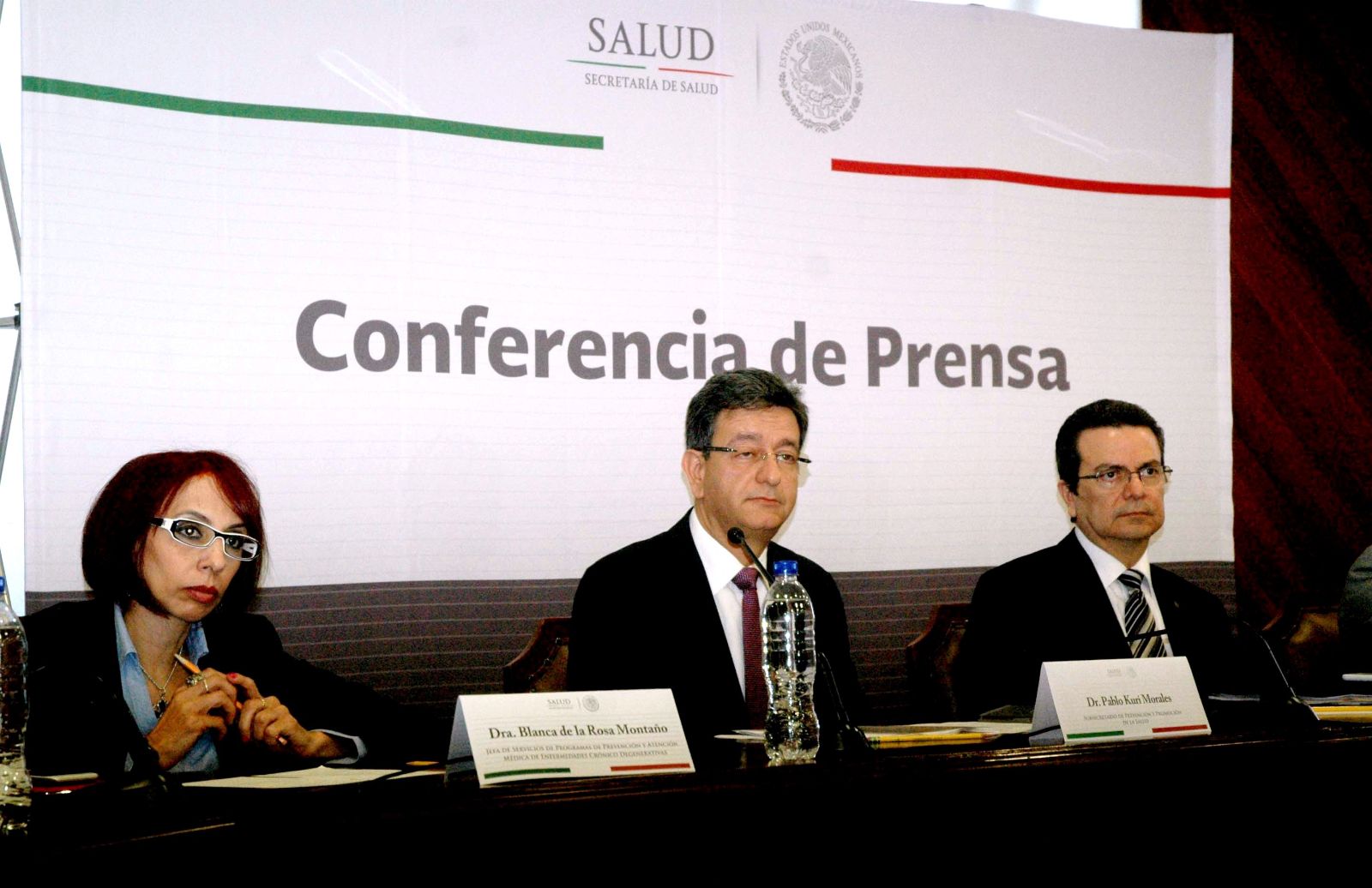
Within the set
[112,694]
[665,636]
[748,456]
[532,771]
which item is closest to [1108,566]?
[748,456]

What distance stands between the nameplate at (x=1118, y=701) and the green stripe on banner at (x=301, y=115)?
6.26 feet

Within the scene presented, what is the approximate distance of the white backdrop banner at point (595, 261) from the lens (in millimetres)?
2932

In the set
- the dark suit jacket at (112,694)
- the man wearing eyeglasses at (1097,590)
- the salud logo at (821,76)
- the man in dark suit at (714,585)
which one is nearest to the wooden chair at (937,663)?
the man wearing eyeglasses at (1097,590)

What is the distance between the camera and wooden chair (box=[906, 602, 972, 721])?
3.24 meters

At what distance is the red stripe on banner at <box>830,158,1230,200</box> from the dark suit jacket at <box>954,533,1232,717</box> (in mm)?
1225

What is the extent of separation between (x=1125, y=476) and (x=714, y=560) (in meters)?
0.93

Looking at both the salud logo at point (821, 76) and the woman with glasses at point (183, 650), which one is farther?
the salud logo at point (821, 76)

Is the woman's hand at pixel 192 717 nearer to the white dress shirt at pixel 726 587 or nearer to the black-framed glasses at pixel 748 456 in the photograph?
the white dress shirt at pixel 726 587

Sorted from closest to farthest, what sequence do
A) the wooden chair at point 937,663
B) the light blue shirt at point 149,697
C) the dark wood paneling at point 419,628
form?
the light blue shirt at point 149,697, the dark wood paneling at point 419,628, the wooden chair at point 937,663

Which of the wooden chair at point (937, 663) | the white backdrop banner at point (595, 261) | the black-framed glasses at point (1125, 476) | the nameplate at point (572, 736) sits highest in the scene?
the white backdrop banner at point (595, 261)

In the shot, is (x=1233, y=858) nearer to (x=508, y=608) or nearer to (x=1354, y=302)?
(x=508, y=608)

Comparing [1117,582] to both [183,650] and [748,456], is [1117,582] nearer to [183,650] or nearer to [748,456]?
[748,456]

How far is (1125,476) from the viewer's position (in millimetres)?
2889

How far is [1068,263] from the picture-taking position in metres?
3.84
